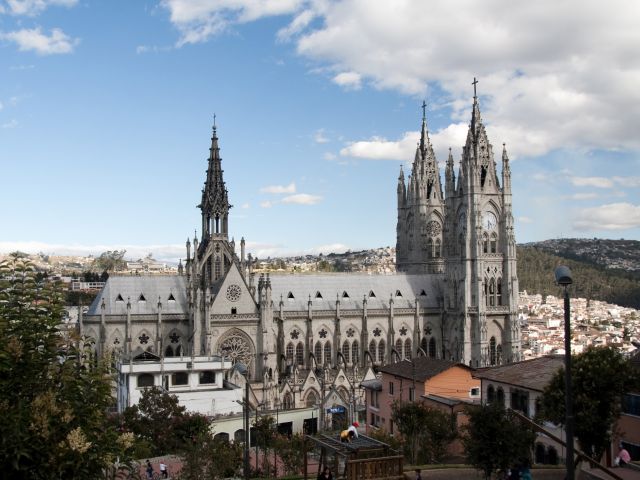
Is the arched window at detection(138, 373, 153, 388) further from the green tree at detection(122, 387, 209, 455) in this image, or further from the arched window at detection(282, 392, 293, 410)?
the arched window at detection(282, 392, 293, 410)

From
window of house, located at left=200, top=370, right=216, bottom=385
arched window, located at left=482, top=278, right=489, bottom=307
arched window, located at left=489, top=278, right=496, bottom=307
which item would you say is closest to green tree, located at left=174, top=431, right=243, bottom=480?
window of house, located at left=200, top=370, right=216, bottom=385

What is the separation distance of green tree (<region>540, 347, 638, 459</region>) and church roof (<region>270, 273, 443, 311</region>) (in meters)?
45.3

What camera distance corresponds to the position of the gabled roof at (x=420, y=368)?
51312mm

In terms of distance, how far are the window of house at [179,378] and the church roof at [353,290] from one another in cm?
1765

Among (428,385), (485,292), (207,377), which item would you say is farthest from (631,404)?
(485,292)

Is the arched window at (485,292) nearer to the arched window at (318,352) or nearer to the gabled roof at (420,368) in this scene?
the arched window at (318,352)

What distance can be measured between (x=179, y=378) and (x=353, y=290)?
27.5 metres

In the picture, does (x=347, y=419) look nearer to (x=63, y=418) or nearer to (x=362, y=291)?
(x=362, y=291)

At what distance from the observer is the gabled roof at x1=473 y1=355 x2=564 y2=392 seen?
41969mm

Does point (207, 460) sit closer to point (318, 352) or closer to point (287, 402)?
point (287, 402)

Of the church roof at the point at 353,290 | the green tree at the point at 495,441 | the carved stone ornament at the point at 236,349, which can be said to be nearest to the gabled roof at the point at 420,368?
the carved stone ornament at the point at 236,349

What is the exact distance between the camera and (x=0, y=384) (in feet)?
57.1

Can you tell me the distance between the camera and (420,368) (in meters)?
53.9

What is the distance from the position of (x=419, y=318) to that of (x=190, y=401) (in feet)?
104
